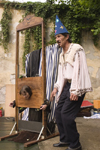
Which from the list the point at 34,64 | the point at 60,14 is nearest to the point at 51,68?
the point at 34,64

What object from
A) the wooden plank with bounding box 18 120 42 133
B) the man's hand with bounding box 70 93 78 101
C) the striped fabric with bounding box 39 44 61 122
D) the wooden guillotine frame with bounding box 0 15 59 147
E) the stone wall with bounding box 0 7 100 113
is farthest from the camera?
the stone wall with bounding box 0 7 100 113

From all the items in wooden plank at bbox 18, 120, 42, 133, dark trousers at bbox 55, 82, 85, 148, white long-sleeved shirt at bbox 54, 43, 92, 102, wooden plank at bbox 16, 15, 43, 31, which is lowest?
wooden plank at bbox 18, 120, 42, 133

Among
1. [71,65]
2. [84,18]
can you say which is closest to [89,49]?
[84,18]

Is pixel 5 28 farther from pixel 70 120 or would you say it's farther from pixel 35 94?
pixel 70 120

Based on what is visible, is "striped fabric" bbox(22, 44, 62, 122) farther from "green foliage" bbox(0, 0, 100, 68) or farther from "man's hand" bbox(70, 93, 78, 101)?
"green foliage" bbox(0, 0, 100, 68)

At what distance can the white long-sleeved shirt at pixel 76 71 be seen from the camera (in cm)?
229

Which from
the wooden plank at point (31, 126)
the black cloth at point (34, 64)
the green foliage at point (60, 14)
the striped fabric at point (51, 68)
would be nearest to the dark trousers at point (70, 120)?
the wooden plank at point (31, 126)

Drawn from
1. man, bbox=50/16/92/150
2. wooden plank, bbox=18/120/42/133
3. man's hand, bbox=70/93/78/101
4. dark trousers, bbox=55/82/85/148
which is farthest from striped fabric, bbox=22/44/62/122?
man's hand, bbox=70/93/78/101

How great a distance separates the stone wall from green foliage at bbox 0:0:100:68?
0.60ft

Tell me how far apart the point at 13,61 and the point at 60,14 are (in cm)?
249

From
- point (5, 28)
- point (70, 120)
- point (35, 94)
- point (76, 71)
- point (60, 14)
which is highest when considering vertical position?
point (60, 14)

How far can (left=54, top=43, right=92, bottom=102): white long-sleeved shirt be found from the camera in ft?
7.51

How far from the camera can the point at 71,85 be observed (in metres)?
2.32

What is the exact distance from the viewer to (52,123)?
3.53 meters
